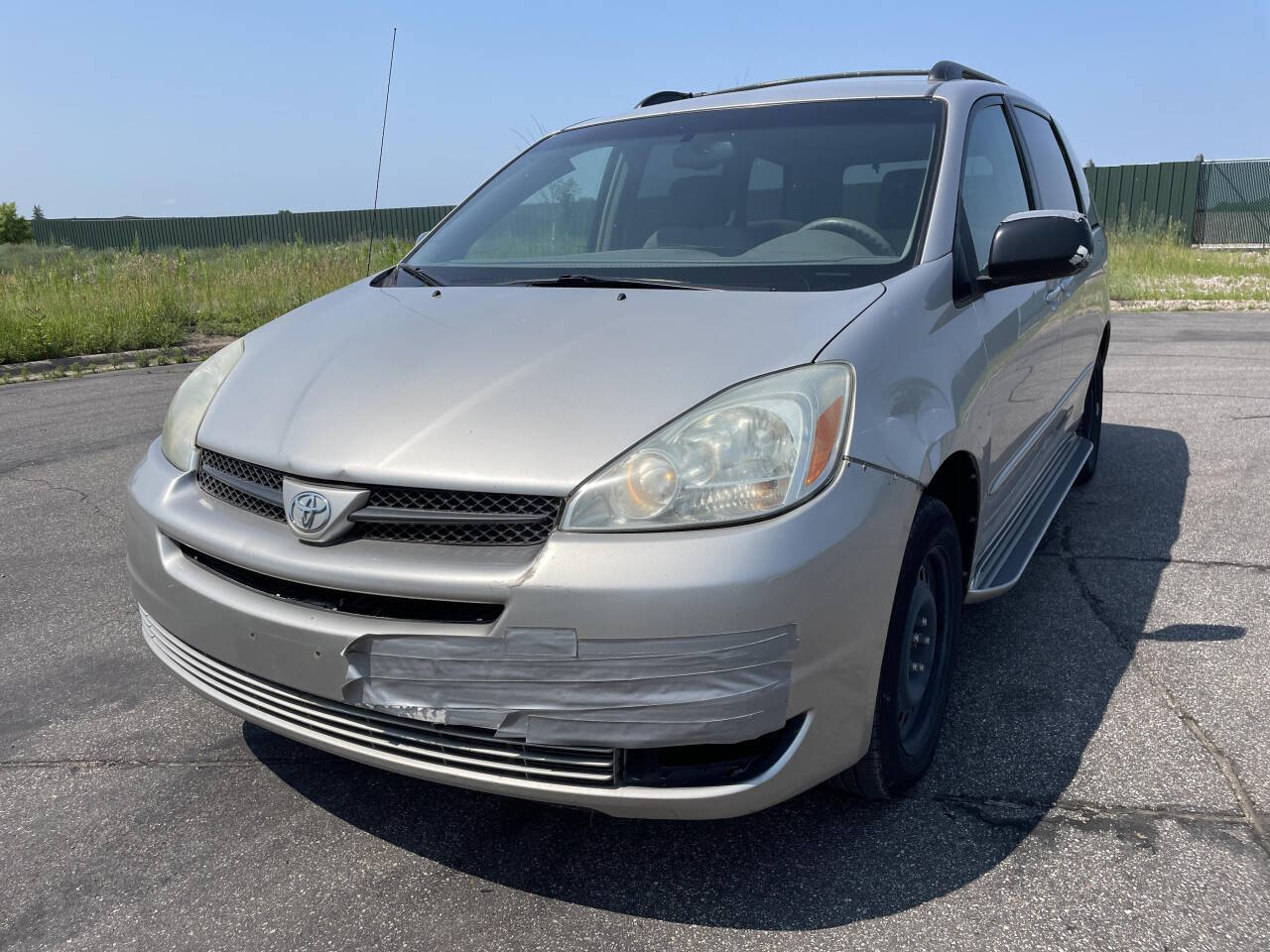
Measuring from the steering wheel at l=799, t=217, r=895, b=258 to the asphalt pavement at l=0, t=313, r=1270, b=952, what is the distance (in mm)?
1294

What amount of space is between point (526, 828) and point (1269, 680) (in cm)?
220

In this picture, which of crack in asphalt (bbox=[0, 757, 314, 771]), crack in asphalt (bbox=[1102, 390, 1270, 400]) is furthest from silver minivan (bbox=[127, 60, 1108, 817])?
crack in asphalt (bbox=[1102, 390, 1270, 400])

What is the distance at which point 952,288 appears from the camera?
259cm

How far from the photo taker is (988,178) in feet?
10.6

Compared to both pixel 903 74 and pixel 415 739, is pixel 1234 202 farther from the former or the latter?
pixel 415 739

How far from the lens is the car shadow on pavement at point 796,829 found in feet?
6.89

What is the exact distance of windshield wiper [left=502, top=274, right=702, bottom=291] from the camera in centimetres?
262

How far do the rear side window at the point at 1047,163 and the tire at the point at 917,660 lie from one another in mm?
2053

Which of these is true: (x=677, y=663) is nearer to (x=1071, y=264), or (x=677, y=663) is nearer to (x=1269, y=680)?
(x=1071, y=264)

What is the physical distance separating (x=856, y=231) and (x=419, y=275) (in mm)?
1322

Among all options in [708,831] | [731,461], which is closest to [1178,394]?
[708,831]

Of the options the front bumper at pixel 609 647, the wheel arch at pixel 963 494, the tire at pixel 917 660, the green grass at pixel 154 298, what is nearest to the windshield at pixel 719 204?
the wheel arch at pixel 963 494

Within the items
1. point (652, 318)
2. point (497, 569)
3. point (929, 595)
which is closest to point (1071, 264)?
point (929, 595)

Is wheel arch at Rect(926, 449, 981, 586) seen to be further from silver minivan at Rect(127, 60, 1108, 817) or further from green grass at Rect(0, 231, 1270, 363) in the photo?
green grass at Rect(0, 231, 1270, 363)
